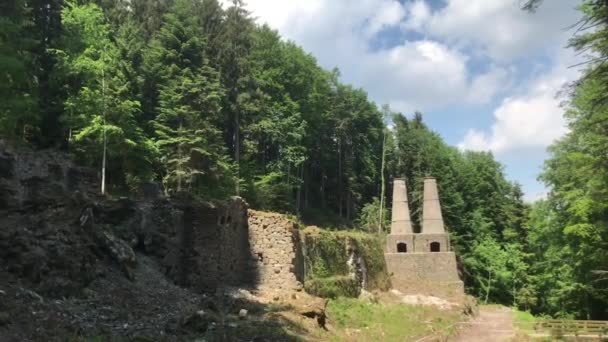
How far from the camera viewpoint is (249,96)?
36812 millimetres

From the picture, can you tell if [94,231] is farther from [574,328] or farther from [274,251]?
[574,328]

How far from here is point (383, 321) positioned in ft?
58.6

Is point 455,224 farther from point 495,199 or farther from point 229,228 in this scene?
point 229,228

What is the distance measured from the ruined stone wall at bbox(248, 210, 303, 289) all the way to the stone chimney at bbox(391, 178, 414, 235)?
21722 millimetres

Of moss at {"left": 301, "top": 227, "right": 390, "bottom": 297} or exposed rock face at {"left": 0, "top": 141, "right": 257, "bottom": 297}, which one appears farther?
moss at {"left": 301, "top": 227, "right": 390, "bottom": 297}

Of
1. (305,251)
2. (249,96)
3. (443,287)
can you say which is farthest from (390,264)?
(305,251)

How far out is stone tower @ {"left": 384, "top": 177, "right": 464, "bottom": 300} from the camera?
1324 inches

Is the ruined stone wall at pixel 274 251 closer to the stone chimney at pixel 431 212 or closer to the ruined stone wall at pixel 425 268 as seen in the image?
the ruined stone wall at pixel 425 268

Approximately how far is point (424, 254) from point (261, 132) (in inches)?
553

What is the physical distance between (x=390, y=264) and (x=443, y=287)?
396 centimetres

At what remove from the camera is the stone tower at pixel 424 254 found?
33.6 m

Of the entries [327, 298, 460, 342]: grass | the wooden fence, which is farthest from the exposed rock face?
the wooden fence

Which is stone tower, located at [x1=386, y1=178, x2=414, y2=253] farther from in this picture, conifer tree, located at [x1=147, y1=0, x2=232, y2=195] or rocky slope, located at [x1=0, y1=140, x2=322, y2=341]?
rocky slope, located at [x1=0, y1=140, x2=322, y2=341]

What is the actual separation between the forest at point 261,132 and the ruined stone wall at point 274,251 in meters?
8.78
